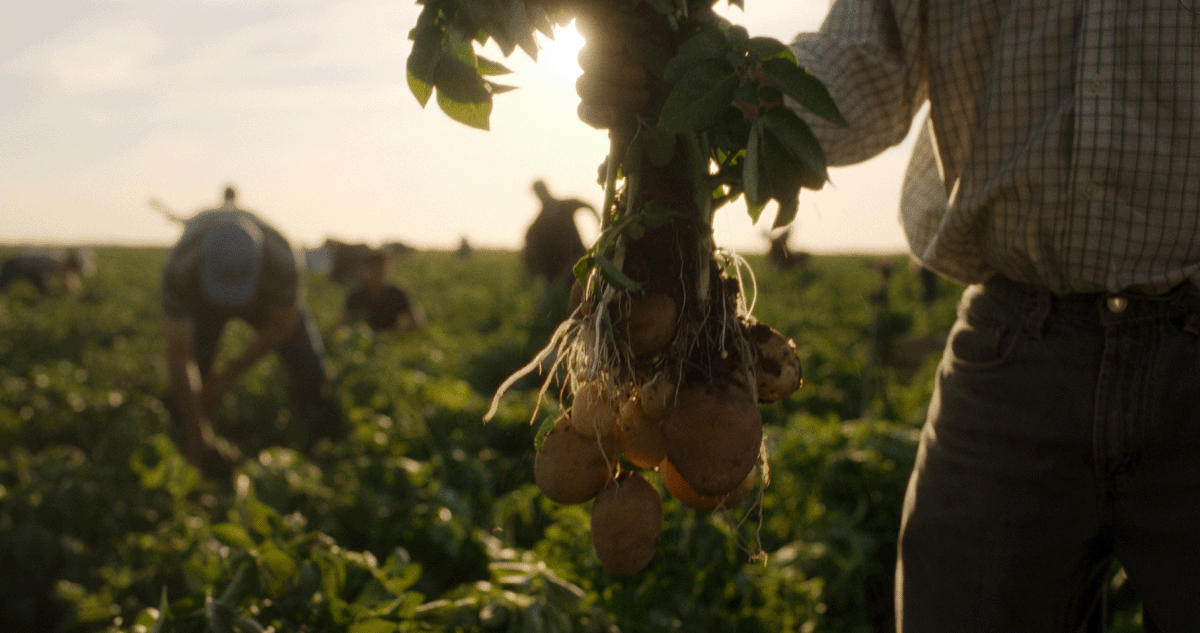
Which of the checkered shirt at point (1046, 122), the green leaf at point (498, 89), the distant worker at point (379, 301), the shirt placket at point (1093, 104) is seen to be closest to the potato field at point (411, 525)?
the green leaf at point (498, 89)

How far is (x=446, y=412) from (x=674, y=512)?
1789 mm

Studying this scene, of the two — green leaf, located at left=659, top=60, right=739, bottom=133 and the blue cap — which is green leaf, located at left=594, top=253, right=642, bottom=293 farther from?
the blue cap

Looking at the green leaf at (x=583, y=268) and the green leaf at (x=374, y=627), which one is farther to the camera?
the green leaf at (x=374, y=627)

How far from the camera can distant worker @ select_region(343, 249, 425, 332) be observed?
7.84 meters

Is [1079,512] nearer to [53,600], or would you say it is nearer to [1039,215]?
[1039,215]

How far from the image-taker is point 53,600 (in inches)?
130

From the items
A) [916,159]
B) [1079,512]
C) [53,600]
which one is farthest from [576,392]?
[53,600]

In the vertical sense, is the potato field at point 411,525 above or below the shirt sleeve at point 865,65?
below

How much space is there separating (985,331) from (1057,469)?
0.91 ft

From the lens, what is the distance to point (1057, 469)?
4.49ft

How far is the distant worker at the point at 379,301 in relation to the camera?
784 cm

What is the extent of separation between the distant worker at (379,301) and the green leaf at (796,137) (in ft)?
23.6

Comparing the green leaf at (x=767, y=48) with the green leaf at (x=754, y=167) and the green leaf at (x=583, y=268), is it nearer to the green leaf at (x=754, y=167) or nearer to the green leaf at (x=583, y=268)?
the green leaf at (x=754, y=167)

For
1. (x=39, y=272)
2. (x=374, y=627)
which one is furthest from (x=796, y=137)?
(x=39, y=272)
